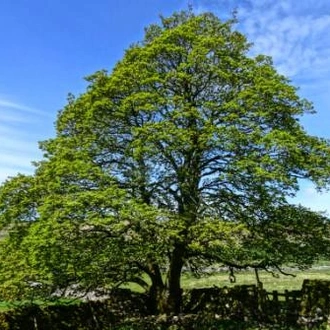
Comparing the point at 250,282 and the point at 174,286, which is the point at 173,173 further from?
the point at 250,282

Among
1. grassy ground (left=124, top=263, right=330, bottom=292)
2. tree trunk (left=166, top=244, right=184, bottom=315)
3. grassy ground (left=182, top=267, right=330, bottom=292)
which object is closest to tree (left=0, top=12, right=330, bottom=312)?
tree trunk (left=166, top=244, right=184, bottom=315)

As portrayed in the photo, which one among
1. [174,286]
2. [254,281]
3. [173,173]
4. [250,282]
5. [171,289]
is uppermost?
[173,173]

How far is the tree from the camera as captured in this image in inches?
1041

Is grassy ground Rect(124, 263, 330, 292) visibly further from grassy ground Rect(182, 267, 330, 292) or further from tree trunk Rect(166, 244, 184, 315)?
tree trunk Rect(166, 244, 184, 315)

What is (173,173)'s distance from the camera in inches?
1168

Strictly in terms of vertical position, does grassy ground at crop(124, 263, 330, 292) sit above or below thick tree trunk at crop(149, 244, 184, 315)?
above

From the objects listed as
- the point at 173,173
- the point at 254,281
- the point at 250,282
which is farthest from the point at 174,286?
the point at 254,281

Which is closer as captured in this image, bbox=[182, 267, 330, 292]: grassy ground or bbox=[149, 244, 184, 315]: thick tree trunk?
bbox=[149, 244, 184, 315]: thick tree trunk

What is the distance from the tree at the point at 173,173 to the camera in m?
26.4

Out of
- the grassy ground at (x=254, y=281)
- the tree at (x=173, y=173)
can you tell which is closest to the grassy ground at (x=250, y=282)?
the grassy ground at (x=254, y=281)

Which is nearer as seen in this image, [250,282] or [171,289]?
[171,289]

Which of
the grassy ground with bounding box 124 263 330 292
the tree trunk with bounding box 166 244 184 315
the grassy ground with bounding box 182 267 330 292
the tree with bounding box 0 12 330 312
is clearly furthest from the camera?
the grassy ground with bounding box 182 267 330 292

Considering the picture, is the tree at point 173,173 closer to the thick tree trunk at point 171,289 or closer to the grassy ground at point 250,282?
the thick tree trunk at point 171,289

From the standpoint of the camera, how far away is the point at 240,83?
1205 inches
